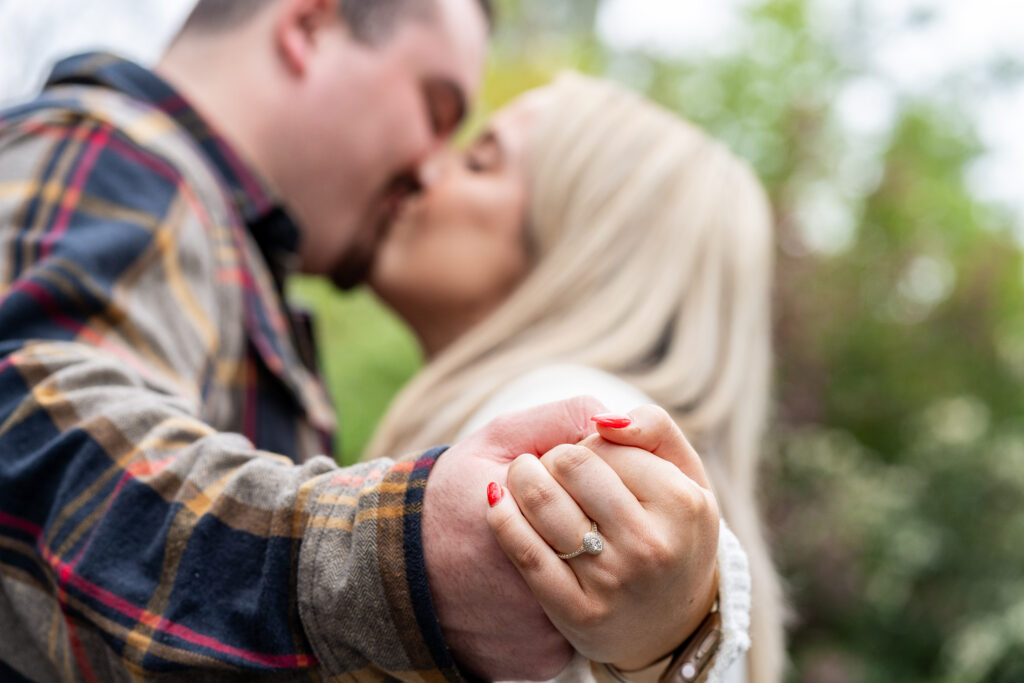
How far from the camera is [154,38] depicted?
428 centimetres

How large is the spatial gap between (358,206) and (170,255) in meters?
1.00

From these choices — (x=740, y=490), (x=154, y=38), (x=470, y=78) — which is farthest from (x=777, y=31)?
(x=740, y=490)

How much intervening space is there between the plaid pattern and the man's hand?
22mm

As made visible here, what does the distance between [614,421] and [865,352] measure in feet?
18.6

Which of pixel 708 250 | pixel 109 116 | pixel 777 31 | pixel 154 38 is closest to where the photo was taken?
pixel 109 116

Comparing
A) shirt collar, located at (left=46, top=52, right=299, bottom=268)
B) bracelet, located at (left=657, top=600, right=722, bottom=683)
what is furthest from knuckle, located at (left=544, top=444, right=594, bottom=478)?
shirt collar, located at (left=46, top=52, right=299, bottom=268)

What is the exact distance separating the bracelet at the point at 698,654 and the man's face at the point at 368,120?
1504mm

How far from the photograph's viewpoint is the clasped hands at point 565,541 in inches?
29.1

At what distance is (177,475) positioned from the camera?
86cm

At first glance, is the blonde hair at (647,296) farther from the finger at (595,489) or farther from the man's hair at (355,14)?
the finger at (595,489)

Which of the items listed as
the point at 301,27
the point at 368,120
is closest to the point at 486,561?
the point at 368,120

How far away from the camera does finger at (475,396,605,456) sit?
2.70 feet

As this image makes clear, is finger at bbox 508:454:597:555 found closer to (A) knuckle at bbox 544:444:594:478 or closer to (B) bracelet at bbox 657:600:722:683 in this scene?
(A) knuckle at bbox 544:444:594:478

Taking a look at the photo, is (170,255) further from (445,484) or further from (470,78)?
(470,78)
